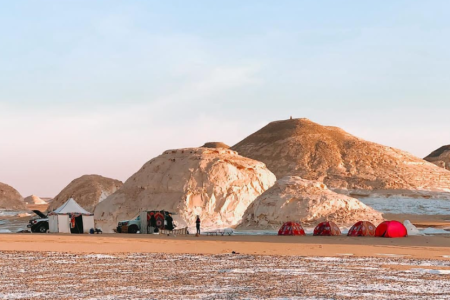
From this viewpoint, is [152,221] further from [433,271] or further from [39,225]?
[433,271]

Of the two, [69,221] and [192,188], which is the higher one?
[192,188]

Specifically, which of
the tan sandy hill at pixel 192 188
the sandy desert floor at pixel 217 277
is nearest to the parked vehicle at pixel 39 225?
the tan sandy hill at pixel 192 188

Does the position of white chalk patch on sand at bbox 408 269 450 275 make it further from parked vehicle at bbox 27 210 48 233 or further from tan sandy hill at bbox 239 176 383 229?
parked vehicle at bbox 27 210 48 233

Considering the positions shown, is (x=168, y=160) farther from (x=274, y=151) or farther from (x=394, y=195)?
(x=274, y=151)

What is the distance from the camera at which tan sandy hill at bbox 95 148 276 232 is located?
45.4 meters

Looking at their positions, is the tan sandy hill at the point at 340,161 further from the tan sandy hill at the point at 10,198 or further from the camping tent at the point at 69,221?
the camping tent at the point at 69,221

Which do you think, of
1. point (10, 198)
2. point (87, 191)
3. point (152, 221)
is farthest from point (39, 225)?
point (10, 198)

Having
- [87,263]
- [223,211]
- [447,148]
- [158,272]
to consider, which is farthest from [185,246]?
[447,148]

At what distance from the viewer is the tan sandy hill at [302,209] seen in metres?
39.9

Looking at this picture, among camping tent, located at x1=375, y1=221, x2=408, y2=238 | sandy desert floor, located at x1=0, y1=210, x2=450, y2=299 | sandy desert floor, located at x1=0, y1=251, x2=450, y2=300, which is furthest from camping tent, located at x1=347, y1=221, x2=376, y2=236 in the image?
sandy desert floor, located at x1=0, y1=251, x2=450, y2=300

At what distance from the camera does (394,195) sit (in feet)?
269

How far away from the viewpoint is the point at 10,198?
332 ft

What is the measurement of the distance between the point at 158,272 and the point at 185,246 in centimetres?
1028

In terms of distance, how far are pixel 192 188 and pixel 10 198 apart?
6441 centimetres
